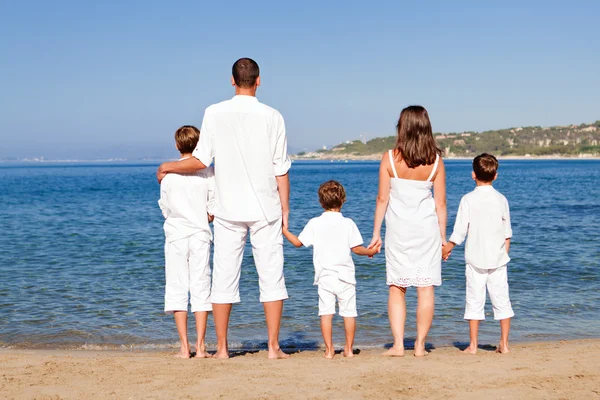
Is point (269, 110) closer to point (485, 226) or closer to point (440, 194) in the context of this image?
point (440, 194)

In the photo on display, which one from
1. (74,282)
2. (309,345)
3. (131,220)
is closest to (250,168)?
(309,345)

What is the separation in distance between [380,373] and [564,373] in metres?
1.34

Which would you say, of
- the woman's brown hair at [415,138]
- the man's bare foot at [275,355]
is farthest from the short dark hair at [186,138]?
the man's bare foot at [275,355]

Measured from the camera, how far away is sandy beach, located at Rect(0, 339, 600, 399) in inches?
168

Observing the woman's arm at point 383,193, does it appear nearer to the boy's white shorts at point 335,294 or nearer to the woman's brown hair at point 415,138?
the woman's brown hair at point 415,138

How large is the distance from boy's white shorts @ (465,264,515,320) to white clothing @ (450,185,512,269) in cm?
10

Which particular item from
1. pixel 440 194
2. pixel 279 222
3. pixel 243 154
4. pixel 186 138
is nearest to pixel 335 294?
pixel 279 222

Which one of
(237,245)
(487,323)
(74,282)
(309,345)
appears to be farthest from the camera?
(74,282)

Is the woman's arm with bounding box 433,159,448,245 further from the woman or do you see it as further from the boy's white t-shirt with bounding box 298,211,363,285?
the boy's white t-shirt with bounding box 298,211,363,285

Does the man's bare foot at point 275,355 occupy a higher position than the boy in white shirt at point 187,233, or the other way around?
the boy in white shirt at point 187,233

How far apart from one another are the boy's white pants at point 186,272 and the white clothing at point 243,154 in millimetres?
467

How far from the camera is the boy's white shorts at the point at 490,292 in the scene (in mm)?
5691

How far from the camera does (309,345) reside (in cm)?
678

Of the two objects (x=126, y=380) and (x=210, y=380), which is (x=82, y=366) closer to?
(x=126, y=380)
